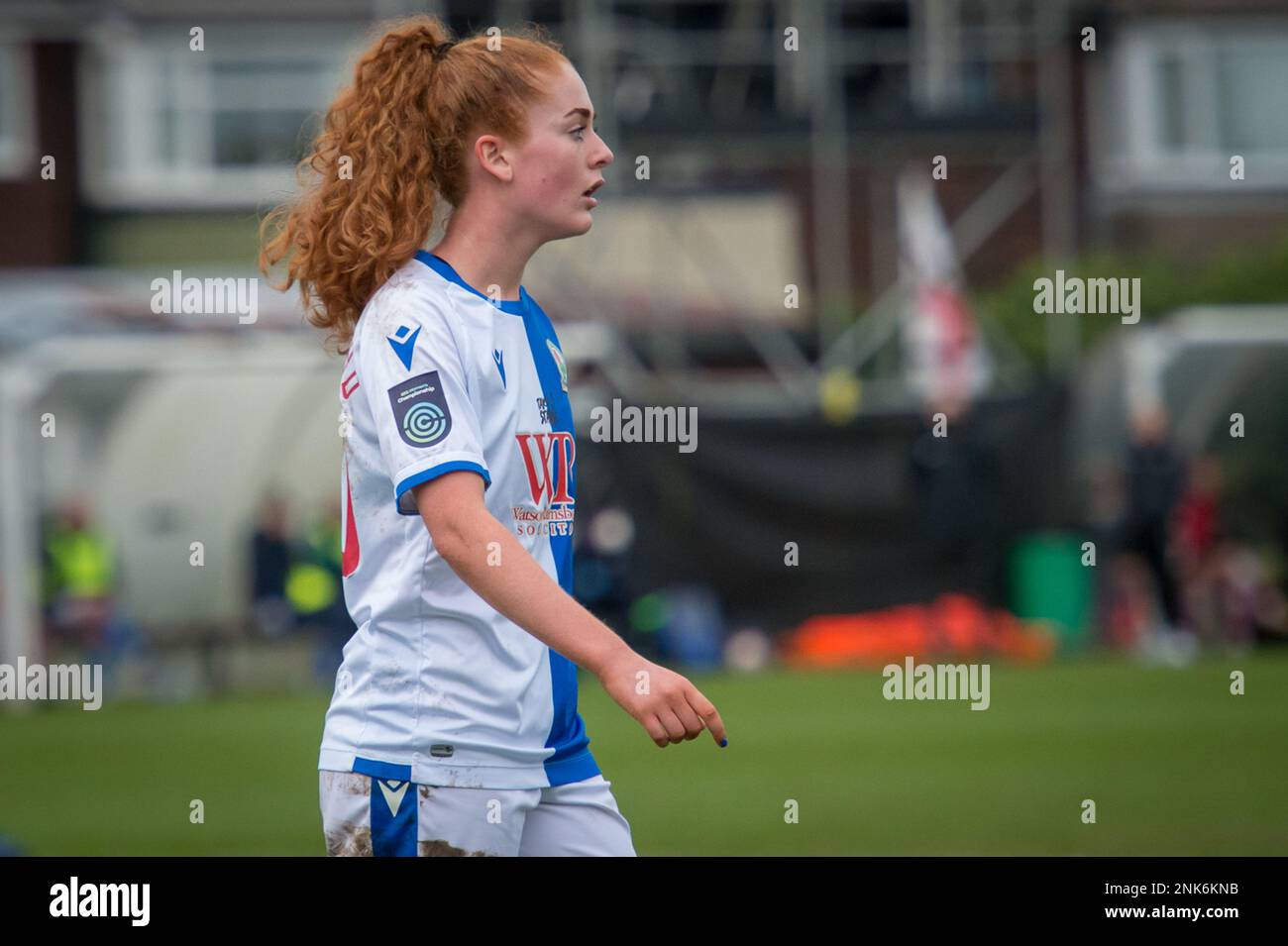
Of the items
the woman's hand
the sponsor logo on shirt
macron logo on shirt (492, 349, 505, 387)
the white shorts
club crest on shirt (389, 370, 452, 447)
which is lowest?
the white shorts

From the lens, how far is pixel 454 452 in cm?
293

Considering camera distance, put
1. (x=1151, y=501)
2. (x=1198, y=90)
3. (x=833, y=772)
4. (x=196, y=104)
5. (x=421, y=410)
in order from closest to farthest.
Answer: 1. (x=421, y=410)
2. (x=833, y=772)
3. (x=1151, y=501)
4. (x=196, y=104)
5. (x=1198, y=90)

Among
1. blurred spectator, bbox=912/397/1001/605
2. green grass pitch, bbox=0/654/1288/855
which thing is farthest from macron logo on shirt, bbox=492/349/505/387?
blurred spectator, bbox=912/397/1001/605

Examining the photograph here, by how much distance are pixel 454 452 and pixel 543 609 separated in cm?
29

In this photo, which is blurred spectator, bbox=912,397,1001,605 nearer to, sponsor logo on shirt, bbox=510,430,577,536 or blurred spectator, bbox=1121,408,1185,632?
blurred spectator, bbox=1121,408,1185,632

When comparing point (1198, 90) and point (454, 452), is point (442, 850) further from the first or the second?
point (1198, 90)

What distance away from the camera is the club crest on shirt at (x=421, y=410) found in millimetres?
2945

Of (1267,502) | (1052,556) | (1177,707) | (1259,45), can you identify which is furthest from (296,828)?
(1259,45)

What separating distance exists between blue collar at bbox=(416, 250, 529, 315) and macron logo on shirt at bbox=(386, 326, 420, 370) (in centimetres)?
16

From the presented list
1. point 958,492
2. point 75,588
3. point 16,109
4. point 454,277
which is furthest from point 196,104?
point 454,277

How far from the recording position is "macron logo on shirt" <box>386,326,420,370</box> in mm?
3018

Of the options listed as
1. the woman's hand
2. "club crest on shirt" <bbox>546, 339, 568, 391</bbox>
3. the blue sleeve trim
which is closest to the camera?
the woman's hand

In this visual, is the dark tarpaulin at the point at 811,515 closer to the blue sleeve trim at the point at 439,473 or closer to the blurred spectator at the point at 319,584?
the blurred spectator at the point at 319,584

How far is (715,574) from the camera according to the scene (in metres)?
17.0
